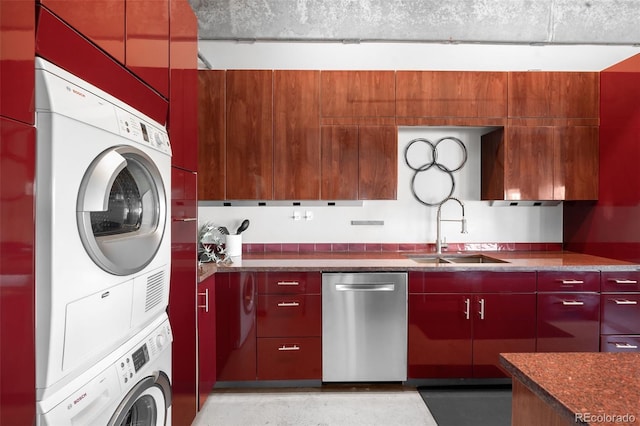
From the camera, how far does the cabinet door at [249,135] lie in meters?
3.14

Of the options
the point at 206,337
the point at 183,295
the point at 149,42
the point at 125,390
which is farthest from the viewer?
the point at 206,337

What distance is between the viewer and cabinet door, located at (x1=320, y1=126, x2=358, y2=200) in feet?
10.4

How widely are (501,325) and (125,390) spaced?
8.26 feet

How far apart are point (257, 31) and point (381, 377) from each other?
3.04 m

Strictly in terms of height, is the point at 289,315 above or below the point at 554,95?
below

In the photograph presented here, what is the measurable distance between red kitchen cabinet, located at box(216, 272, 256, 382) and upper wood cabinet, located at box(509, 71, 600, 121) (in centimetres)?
254

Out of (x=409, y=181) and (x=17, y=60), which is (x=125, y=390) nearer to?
(x=17, y=60)

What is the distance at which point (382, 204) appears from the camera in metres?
3.56

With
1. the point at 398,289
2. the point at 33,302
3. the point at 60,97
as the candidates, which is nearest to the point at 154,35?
the point at 60,97

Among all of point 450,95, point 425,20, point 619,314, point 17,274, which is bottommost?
point 619,314

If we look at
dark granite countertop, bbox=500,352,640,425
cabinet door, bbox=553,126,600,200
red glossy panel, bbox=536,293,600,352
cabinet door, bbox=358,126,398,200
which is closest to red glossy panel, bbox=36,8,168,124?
dark granite countertop, bbox=500,352,640,425

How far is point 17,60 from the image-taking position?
92 cm

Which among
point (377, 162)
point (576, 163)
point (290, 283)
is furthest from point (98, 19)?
point (576, 163)

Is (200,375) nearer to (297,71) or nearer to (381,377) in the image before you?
(381,377)
